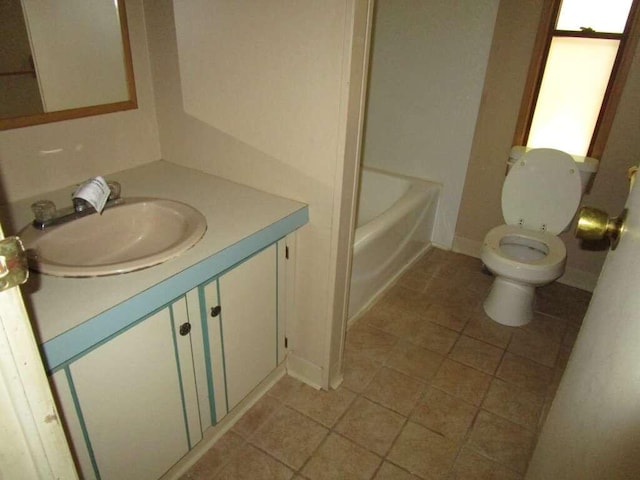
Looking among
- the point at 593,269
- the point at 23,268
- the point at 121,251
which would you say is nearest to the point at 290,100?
the point at 121,251

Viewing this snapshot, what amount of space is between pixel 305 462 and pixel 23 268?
1.29 meters

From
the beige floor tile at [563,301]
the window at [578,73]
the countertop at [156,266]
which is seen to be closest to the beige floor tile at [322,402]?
the countertop at [156,266]

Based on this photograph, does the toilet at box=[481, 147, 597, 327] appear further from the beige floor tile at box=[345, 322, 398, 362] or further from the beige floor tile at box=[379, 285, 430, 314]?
the beige floor tile at box=[345, 322, 398, 362]

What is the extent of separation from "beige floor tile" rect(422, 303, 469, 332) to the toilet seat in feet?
1.03

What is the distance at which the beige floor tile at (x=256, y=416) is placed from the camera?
64.3 inches

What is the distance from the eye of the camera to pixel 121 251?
1.37 m

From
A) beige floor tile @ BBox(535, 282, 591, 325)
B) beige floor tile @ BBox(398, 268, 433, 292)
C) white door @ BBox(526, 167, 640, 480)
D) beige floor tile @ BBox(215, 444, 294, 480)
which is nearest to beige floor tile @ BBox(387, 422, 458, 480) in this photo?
beige floor tile @ BBox(215, 444, 294, 480)

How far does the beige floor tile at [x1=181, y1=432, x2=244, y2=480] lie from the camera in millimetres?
1467

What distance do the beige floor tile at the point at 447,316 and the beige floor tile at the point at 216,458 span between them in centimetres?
117

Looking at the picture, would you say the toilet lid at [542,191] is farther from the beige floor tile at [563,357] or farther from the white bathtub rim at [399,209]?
the beige floor tile at [563,357]

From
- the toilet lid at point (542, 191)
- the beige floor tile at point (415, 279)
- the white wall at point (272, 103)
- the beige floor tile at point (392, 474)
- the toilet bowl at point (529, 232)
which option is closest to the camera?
the white wall at point (272, 103)

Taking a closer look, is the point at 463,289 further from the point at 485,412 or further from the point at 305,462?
the point at 305,462

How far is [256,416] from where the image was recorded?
1.69 meters

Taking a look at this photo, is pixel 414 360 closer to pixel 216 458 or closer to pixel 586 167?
pixel 216 458
